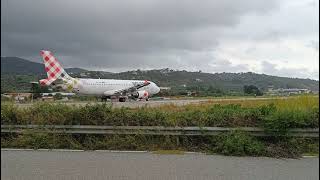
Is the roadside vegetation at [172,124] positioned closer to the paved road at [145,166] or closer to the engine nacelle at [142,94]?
the paved road at [145,166]

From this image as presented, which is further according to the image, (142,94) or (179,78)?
(142,94)

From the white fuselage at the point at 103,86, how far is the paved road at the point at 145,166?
30.5m

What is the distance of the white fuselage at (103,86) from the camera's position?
38750 mm

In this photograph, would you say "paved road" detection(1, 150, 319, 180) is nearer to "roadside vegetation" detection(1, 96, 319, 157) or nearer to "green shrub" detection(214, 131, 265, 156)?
"green shrub" detection(214, 131, 265, 156)

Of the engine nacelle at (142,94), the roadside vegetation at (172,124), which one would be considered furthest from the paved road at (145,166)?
the engine nacelle at (142,94)

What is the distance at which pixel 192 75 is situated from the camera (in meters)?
32.1

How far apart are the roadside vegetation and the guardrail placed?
4.9 inches

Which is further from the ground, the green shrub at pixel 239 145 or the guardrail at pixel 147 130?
the guardrail at pixel 147 130

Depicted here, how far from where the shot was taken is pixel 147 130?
923cm

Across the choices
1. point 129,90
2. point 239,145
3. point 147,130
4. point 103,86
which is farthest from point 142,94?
point 239,145

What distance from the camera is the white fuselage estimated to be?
3875cm

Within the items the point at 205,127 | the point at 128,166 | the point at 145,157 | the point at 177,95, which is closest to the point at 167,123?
the point at 205,127

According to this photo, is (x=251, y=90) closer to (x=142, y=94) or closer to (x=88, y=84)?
(x=142, y=94)

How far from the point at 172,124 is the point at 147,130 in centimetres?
65
